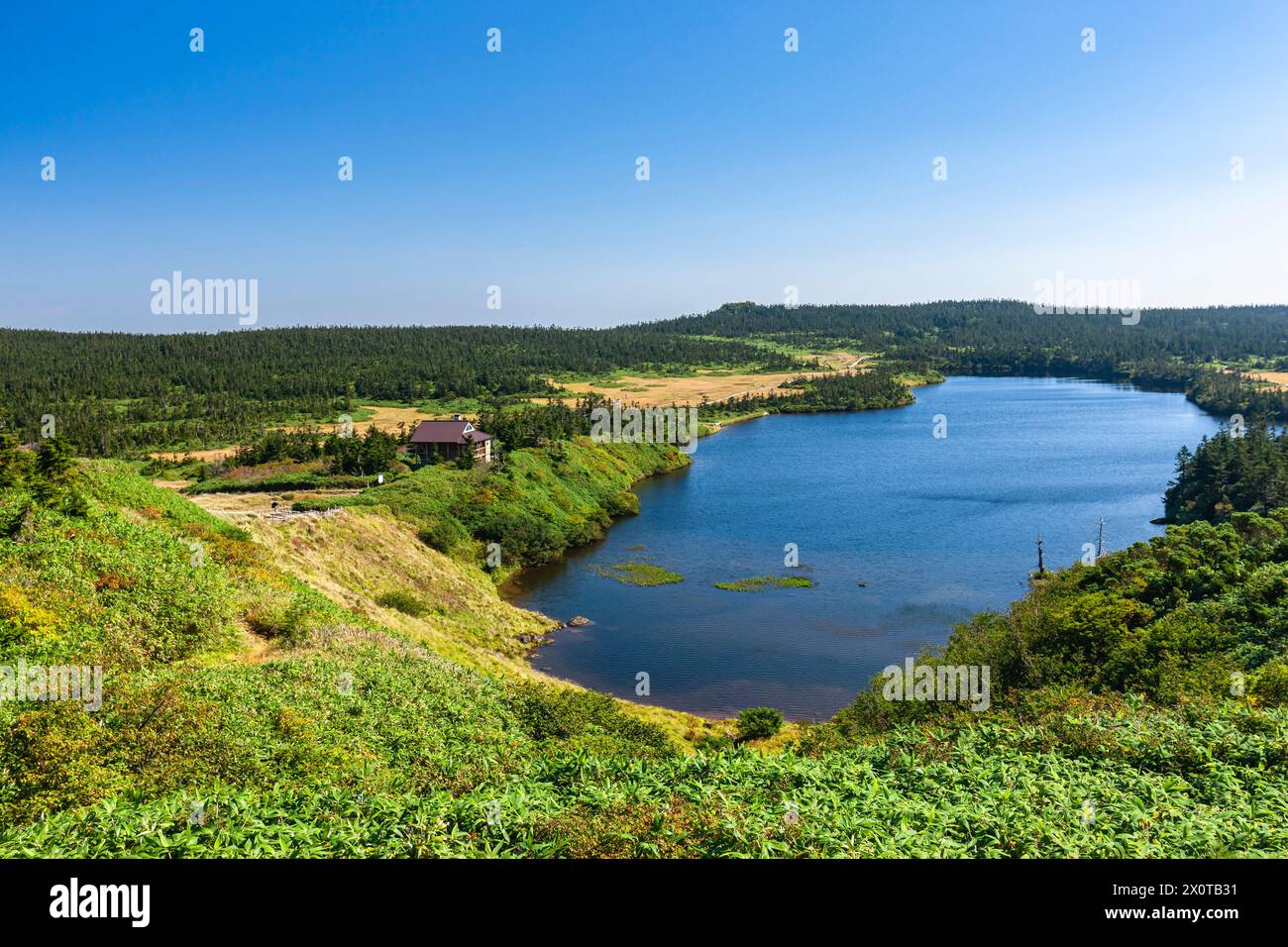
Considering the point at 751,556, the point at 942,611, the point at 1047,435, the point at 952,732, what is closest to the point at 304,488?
the point at 751,556

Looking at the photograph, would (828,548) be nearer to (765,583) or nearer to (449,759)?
(765,583)

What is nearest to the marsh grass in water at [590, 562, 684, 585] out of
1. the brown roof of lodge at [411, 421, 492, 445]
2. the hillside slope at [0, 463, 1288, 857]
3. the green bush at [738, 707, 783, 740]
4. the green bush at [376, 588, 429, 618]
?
the green bush at [376, 588, 429, 618]

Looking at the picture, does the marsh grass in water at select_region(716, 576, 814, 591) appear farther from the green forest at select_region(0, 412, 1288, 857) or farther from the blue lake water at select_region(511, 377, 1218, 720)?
the green forest at select_region(0, 412, 1288, 857)

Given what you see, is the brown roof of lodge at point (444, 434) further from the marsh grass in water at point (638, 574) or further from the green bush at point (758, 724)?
the green bush at point (758, 724)

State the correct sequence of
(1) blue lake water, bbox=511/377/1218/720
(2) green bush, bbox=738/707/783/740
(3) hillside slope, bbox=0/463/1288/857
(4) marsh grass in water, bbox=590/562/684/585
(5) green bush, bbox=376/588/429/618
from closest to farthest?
1. (3) hillside slope, bbox=0/463/1288/857
2. (2) green bush, bbox=738/707/783/740
3. (1) blue lake water, bbox=511/377/1218/720
4. (5) green bush, bbox=376/588/429/618
5. (4) marsh grass in water, bbox=590/562/684/585

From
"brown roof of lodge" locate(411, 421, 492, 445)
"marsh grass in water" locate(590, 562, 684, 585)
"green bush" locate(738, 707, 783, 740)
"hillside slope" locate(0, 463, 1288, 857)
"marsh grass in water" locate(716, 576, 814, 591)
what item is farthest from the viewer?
"brown roof of lodge" locate(411, 421, 492, 445)

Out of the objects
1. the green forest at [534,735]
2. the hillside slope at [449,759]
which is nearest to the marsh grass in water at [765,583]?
the green forest at [534,735]

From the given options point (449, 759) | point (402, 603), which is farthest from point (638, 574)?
point (449, 759)
